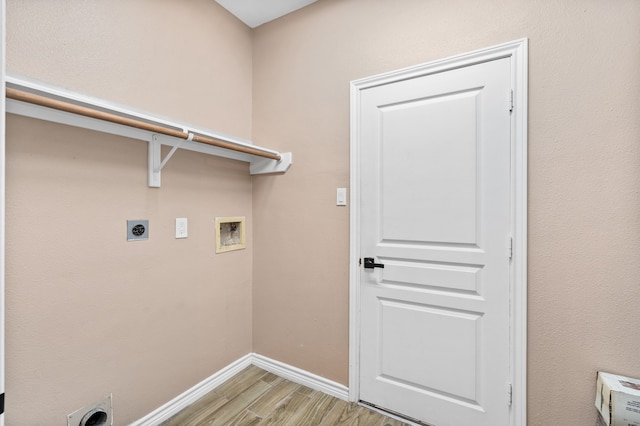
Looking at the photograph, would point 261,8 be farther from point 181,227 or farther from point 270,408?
point 270,408

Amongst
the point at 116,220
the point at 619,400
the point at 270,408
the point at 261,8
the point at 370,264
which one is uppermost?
the point at 261,8

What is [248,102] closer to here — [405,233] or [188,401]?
[405,233]

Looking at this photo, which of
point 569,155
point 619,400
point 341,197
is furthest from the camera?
point 341,197

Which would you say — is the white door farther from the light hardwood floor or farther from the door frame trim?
the light hardwood floor

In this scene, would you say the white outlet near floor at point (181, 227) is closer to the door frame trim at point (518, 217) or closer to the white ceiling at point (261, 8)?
the white ceiling at point (261, 8)

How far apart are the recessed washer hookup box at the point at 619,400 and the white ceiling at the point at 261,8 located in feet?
8.26

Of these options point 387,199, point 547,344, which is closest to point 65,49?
point 387,199

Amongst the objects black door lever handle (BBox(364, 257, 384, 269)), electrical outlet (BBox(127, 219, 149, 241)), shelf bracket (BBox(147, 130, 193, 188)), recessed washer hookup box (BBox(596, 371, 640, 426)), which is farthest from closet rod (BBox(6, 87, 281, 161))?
recessed washer hookup box (BBox(596, 371, 640, 426))

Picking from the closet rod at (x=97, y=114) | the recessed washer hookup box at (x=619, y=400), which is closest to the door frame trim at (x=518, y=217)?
the recessed washer hookup box at (x=619, y=400)

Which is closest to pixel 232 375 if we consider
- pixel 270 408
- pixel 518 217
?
pixel 270 408

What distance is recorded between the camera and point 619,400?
1144 millimetres

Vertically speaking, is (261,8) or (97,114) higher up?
(261,8)

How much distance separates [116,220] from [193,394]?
3.77ft

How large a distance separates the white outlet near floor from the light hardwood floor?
103cm
